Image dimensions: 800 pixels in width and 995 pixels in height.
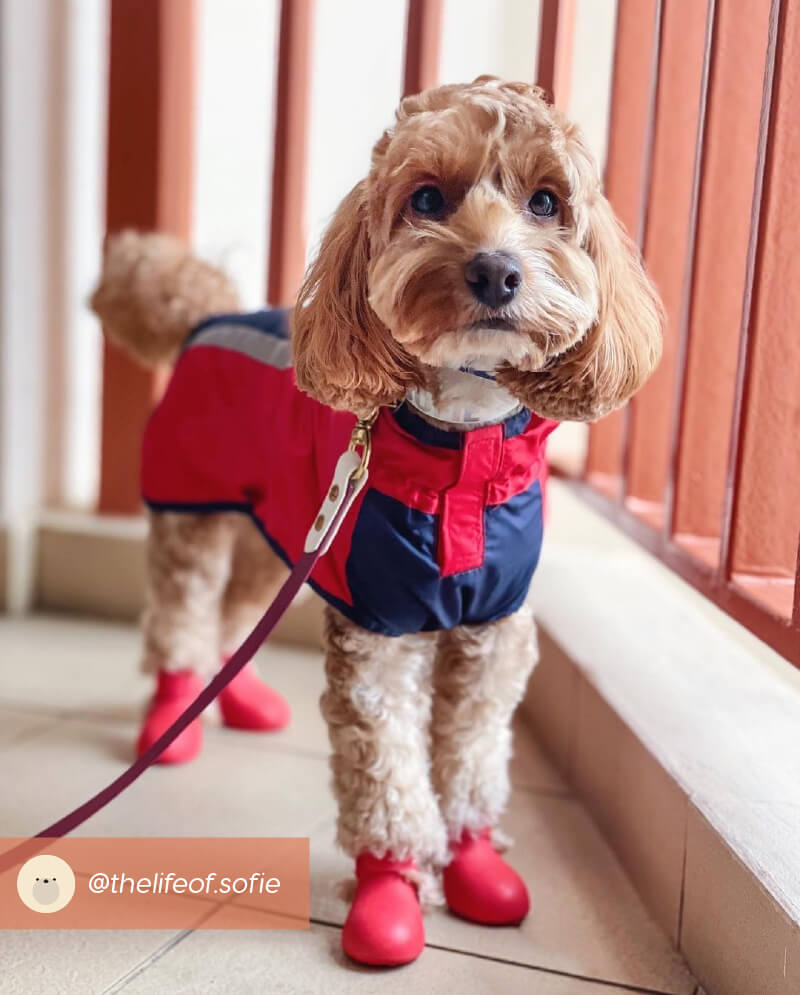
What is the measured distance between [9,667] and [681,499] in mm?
1452

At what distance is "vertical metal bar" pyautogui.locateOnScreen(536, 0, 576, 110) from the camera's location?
190 centimetres

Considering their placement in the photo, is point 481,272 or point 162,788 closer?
point 481,272

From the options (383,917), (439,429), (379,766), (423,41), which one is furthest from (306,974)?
(423,41)

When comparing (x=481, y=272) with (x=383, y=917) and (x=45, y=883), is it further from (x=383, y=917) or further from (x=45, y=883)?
(x=45, y=883)

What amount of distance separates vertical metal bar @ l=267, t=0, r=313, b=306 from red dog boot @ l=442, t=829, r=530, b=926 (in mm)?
1267

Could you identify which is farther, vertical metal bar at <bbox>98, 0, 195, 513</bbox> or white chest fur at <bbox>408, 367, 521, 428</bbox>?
vertical metal bar at <bbox>98, 0, 195, 513</bbox>

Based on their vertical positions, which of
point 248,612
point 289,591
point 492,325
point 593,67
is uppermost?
point 593,67

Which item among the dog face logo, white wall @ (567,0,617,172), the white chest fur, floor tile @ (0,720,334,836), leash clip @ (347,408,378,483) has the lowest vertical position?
floor tile @ (0,720,334,836)

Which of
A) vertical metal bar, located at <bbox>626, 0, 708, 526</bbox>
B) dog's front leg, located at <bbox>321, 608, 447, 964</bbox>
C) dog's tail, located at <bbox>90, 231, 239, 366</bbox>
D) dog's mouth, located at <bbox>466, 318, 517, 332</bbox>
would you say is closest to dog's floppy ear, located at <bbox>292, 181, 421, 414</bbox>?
dog's mouth, located at <bbox>466, 318, 517, 332</bbox>

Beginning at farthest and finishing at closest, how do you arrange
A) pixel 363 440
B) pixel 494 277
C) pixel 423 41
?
pixel 423 41
pixel 363 440
pixel 494 277

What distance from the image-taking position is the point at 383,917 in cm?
135

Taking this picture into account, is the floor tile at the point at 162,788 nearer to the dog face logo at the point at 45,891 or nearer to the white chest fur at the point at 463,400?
the dog face logo at the point at 45,891

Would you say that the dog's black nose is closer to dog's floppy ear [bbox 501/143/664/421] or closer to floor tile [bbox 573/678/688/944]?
dog's floppy ear [bbox 501/143/664/421]

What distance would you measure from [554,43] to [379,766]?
1292mm
